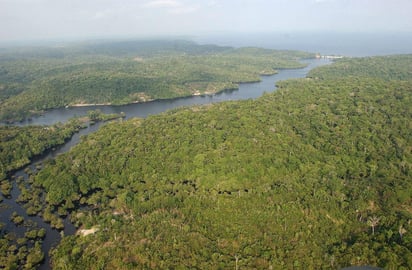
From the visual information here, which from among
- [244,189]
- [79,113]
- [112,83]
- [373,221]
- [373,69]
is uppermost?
[373,69]

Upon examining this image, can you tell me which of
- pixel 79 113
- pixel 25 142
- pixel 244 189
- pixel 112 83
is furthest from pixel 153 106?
pixel 244 189

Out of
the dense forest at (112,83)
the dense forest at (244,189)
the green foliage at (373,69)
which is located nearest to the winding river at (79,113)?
the dense forest at (244,189)

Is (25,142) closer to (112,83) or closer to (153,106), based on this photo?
(153,106)

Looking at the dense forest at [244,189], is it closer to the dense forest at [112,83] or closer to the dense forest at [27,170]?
the dense forest at [27,170]

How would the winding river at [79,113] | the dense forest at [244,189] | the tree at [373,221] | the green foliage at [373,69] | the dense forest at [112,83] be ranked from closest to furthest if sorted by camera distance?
the dense forest at [244,189]
the tree at [373,221]
the winding river at [79,113]
the dense forest at [112,83]
the green foliage at [373,69]

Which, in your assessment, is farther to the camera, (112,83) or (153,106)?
(112,83)

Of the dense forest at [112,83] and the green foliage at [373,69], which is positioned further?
the green foliage at [373,69]

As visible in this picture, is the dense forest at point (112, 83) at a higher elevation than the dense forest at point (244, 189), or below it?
higher
